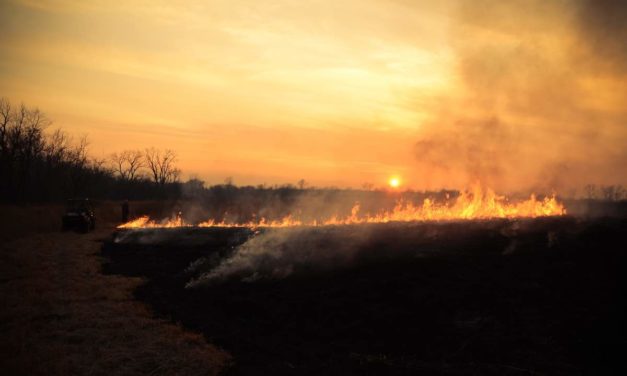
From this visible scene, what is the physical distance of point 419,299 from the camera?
485 inches

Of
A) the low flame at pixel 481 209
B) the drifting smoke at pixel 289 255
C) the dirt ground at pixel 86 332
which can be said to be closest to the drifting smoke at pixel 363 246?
the drifting smoke at pixel 289 255

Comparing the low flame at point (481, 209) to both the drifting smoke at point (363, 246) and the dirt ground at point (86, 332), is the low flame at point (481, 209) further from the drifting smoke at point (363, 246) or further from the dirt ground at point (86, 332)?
Result: the dirt ground at point (86, 332)

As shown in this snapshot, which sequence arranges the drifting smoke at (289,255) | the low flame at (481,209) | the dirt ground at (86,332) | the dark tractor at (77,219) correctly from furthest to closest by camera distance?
the dark tractor at (77,219), the low flame at (481,209), the drifting smoke at (289,255), the dirt ground at (86,332)

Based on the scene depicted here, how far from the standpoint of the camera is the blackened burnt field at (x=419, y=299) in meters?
9.31

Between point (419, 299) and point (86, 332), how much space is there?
29.1 feet

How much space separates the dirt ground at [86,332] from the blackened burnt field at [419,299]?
0.87 meters

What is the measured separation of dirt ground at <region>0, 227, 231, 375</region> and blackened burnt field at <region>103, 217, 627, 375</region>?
2.86 feet

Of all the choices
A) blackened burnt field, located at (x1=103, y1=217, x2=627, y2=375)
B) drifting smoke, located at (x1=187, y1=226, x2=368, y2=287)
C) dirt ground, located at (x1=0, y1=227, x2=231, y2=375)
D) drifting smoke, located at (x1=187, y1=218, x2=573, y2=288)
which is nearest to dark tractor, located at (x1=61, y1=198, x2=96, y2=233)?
dirt ground, located at (x1=0, y1=227, x2=231, y2=375)

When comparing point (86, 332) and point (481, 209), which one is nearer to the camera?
point (86, 332)

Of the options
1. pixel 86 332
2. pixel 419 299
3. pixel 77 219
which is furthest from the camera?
pixel 77 219

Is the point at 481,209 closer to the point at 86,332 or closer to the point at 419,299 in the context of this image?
the point at 419,299

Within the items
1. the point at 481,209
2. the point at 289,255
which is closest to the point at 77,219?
the point at 289,255

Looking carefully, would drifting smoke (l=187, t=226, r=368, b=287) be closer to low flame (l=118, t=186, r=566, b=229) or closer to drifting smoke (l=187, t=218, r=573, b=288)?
drifting smoke (l=187, t=218, r=573, b=288)

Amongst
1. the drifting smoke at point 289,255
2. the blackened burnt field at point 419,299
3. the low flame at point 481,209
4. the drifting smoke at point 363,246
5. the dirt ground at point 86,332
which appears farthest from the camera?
the low flame at point 481,209
